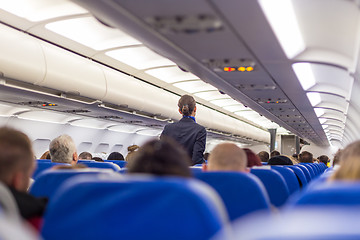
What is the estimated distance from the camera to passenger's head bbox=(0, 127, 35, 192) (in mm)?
1929

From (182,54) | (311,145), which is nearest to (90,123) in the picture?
(182,54)

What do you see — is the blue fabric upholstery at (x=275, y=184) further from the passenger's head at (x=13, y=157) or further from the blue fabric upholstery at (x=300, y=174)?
the passenger's head at (x=13, y=157)

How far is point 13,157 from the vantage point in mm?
1951

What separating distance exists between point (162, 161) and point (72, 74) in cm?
581

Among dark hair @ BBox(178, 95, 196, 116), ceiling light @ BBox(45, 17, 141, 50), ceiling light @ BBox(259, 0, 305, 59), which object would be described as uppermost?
ceiling light @ BBox(45, 17, 141, 50)

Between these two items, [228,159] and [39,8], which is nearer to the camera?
[228,159]

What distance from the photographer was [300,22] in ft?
19.1

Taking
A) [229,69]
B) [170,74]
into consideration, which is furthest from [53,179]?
[170,74]

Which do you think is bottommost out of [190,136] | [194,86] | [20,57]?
[190,136]

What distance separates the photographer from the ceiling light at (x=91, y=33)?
701cm

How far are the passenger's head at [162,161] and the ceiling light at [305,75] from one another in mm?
6106

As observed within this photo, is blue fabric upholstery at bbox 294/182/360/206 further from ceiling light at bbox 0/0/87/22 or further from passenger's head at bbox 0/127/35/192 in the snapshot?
ceiling light at bbox 0/0/87/22

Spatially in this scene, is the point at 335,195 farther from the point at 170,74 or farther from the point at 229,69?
the point at 170,74

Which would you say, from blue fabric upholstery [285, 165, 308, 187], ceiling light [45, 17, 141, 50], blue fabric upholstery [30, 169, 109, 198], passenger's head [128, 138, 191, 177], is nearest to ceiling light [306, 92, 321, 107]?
ceiling light [45, 17, 141, 50]
